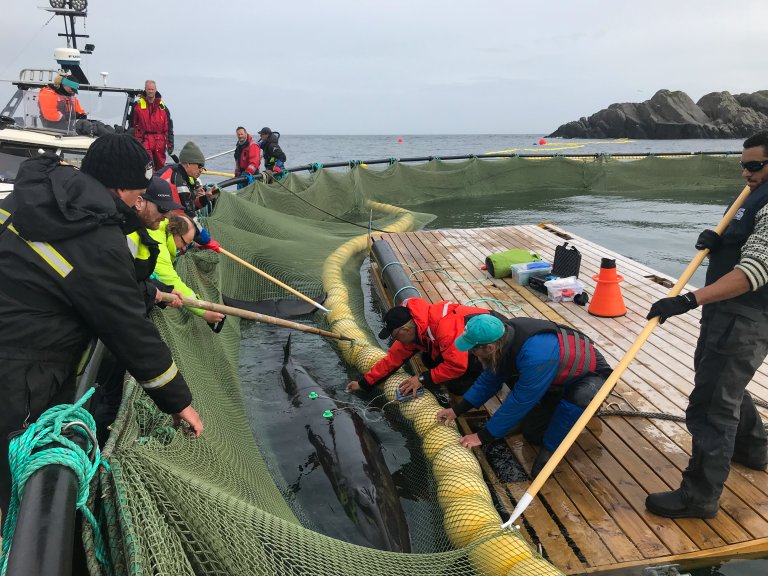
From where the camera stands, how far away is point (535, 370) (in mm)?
3740

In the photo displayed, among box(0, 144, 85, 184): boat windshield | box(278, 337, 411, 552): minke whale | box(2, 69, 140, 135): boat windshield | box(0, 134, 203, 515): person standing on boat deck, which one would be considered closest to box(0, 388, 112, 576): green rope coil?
box(0, 134, 203, 515): person standing on boat deck

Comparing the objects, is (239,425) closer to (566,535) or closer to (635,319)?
(566,535)

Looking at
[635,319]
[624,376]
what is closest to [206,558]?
[624,376]

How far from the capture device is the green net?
1.89 m

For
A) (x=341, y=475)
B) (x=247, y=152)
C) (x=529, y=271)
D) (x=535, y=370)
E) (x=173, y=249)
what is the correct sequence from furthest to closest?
1. (x=247, y=152)
2. (x=529, y=271)
3. (x=173, y=249)
4. (x=341, y=475)
5. (x=535, y=370)

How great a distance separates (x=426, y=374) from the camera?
4.95 meters

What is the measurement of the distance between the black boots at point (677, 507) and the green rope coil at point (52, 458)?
322 cm

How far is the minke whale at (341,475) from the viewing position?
3.65m

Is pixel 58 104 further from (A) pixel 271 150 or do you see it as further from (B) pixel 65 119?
(A) pixel 271 150

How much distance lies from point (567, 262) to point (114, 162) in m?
6.03

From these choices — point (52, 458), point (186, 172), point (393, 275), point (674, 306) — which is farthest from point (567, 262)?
point (52, 458)

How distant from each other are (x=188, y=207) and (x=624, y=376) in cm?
629

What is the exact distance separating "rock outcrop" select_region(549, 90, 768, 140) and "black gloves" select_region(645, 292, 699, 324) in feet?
273

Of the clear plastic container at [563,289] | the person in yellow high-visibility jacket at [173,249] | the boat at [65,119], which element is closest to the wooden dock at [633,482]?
the clear plastic container at [563,289]
